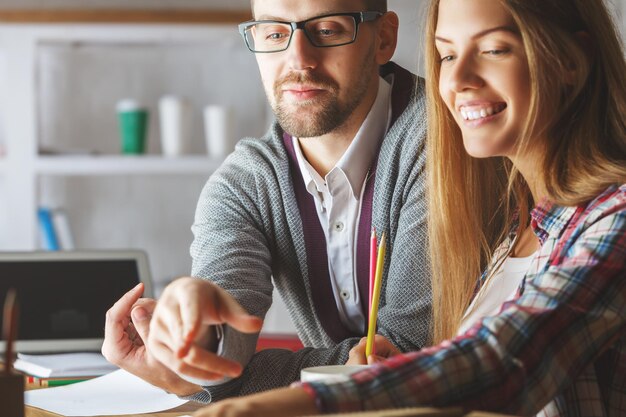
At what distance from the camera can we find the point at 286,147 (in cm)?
180

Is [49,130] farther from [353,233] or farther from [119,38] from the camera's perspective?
[353,233]

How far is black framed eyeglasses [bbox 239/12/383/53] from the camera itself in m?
1.67

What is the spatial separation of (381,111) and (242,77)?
5.96ft

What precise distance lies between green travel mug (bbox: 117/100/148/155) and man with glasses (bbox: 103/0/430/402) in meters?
1.57

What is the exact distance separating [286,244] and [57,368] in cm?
44

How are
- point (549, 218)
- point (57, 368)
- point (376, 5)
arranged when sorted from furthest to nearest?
point (376, 5)
point (57, 368)
point (549, 218)

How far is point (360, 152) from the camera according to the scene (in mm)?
1749

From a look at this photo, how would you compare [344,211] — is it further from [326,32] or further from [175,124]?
[175,124]

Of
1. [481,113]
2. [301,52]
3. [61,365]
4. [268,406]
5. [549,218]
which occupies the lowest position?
[61,365]

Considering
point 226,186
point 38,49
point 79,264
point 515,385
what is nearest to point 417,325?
point 226,186

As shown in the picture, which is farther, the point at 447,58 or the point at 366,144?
the point at 366,144

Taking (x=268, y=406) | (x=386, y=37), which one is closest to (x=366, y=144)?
(x=386, y=37)

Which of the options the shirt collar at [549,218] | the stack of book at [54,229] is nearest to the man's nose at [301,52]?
the shirt collar at [549,218]

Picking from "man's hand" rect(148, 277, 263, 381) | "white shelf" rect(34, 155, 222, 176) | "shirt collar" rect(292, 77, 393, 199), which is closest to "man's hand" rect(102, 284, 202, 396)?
"man's hand" rect(148, 277, 263, 381)
